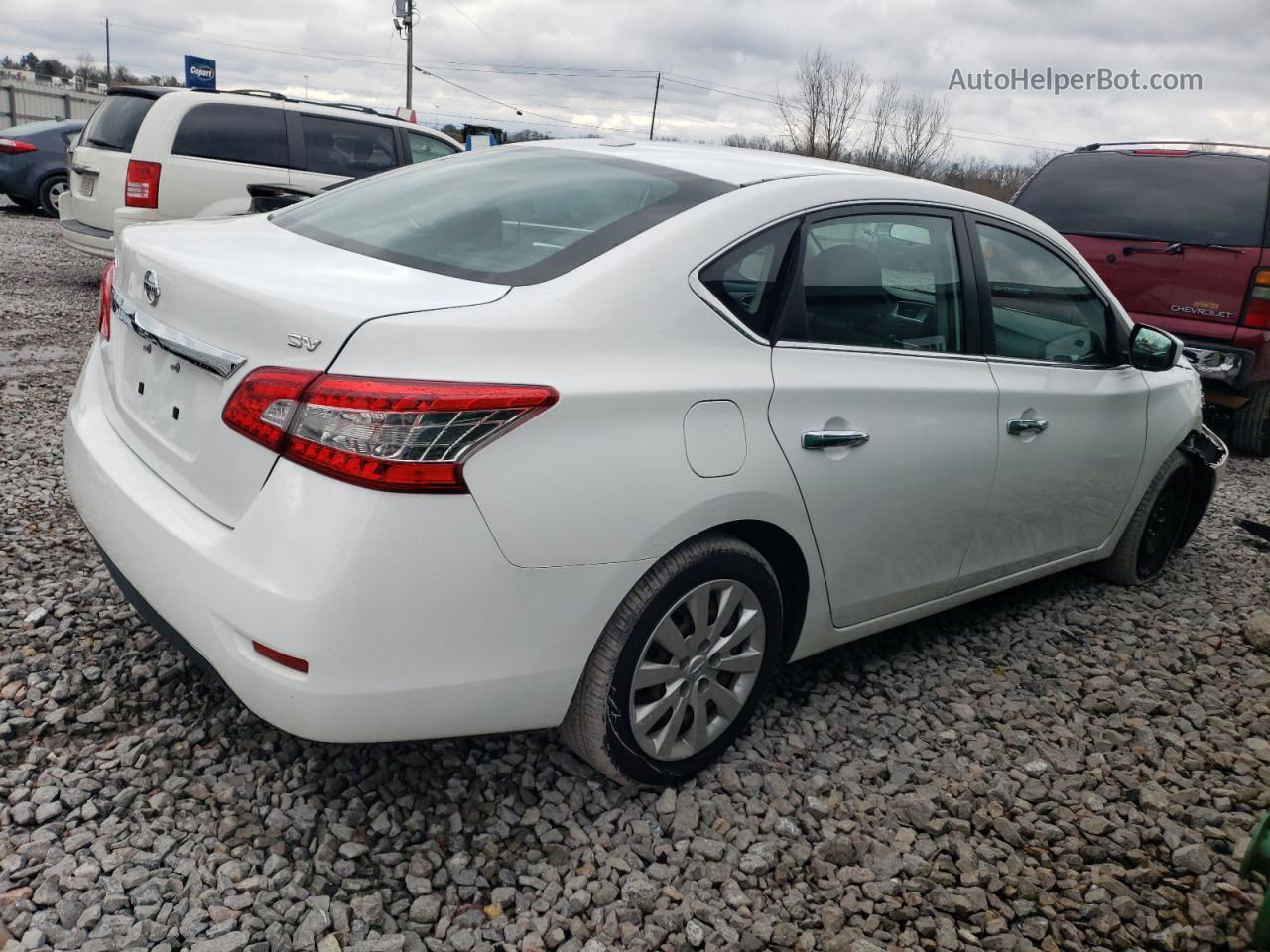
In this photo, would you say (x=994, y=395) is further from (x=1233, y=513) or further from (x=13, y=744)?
(x=1233, y=513)

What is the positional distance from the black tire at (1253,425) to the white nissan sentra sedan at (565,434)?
176 inches

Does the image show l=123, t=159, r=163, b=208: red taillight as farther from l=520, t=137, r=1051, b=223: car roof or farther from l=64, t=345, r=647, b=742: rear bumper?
l=64, t=345, r=647, b=742: rear bumper

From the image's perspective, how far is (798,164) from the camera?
3102 millimetres

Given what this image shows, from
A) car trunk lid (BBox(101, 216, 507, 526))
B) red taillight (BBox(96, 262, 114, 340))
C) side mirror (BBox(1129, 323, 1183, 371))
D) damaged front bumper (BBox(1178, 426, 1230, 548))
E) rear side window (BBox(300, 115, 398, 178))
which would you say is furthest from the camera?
rear side window (BBox(300, 115, 398, 178))

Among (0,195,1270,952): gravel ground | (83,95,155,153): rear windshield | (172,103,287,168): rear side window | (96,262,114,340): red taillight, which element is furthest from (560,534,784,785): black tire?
(83,95,155,153): rear windshield

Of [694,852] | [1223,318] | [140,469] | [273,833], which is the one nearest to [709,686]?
[694,852]

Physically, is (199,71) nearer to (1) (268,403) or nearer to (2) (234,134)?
(2) (234,134)

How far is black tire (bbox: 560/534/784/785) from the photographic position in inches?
93.6

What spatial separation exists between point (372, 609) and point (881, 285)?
1751 mm

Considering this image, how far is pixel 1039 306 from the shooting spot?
3.62m

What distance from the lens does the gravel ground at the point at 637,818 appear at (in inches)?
89.2

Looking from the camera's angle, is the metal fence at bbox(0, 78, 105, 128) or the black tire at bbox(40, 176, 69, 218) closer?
the black tire at bbox(40, 176, 69, 218)

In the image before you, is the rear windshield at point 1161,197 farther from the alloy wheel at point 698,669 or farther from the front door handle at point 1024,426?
the alloy wheel at point 698,669

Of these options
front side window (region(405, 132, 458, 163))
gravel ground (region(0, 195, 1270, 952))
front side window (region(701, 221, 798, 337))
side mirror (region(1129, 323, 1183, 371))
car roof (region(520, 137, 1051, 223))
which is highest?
car roof (region(520, 137, 1051, 223))
